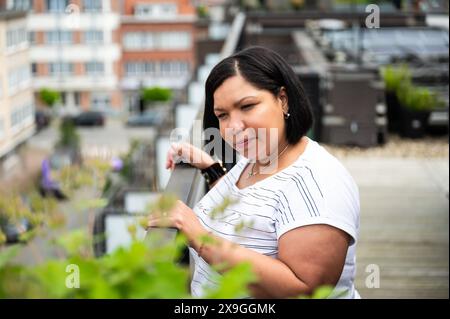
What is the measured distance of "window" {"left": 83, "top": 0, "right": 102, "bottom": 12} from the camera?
48.7 m

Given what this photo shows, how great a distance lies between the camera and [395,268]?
144 inches

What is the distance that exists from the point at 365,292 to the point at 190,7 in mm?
42973

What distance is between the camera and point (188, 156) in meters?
2.03

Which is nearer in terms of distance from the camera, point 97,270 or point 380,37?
point 97,270

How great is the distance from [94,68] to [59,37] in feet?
9.94

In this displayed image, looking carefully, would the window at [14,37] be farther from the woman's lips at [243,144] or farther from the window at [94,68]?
the woman's lips at [243,144]

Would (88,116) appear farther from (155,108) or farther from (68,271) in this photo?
(68,271)

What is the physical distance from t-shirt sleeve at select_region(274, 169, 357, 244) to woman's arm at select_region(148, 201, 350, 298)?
0.01m

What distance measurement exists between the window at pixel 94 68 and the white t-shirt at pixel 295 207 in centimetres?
4801

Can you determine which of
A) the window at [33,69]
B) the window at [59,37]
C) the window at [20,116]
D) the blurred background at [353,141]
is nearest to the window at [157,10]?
the window at [59,37]

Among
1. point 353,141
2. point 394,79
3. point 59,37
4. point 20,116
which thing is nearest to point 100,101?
point 59,37

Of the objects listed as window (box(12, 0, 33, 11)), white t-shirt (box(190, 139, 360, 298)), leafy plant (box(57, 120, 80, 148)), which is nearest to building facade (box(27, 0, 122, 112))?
window (box(12, 0, 33, 11))

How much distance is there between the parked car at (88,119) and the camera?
4575 centimetres
